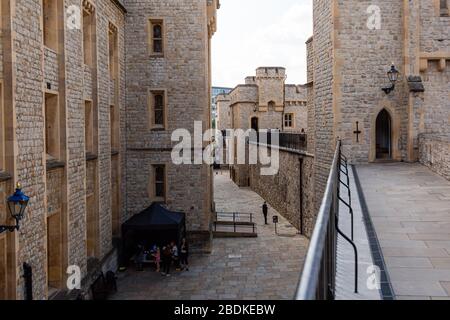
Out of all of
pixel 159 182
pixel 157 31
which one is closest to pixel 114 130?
pixel 159 182

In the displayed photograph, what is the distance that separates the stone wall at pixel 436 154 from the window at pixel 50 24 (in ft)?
35.7

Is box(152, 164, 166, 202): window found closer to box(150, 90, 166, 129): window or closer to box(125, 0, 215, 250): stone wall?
box(125, 0, 215, 250): stone wall

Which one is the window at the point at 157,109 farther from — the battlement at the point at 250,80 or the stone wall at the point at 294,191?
the battlement at the point at 250,80

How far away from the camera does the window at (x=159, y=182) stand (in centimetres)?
1902

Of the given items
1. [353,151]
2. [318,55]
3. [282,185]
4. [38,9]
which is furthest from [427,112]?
[38,9]

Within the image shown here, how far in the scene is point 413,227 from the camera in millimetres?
8070

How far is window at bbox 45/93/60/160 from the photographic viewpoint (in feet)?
38.2

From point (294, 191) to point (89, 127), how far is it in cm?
1307

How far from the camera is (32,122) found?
32.0 ft

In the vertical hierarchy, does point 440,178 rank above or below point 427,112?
below

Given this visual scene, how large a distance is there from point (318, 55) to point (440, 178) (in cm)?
734

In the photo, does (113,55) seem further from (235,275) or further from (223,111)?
(223,111)
